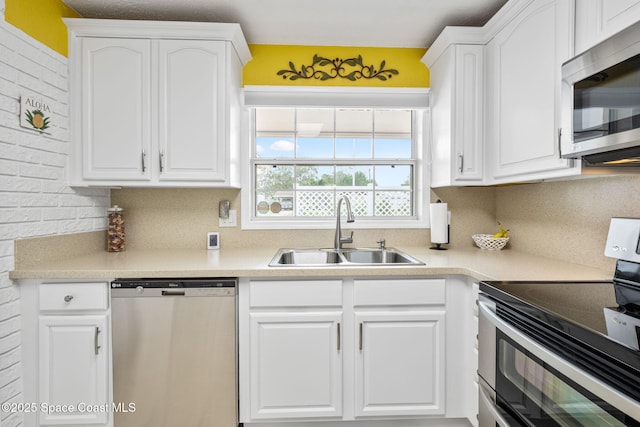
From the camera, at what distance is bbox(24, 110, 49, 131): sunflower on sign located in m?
1.73

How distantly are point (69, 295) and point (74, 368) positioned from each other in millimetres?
355

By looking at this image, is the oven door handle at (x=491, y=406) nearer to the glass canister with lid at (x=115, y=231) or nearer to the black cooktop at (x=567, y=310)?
the black cooktop at (x=567, y=310)

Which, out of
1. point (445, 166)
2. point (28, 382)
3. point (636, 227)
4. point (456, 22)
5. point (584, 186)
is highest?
point (456, 22)

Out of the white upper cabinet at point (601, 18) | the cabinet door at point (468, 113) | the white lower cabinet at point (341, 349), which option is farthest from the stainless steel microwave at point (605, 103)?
the white lower cabinet at point (341, 349)

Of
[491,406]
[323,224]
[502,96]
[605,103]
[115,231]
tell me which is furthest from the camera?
[323,224]

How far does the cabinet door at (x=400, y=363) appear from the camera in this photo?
178 cm

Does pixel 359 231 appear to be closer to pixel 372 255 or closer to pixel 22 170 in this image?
pixel 372 255

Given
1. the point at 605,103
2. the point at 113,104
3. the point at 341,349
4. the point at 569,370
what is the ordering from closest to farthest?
the point at 569,370, the point at 605,103, the point at 341,349, the point at 113,104

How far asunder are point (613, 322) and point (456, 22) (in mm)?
1948

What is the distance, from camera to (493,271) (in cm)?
161

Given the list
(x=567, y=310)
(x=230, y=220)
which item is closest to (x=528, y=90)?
(x=567, y=310)

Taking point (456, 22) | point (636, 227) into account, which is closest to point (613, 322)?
point (636, 227)

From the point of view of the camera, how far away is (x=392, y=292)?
1.78 m

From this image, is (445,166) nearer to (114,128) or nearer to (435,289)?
(435,289)
